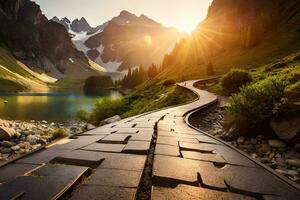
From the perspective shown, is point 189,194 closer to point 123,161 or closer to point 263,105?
point 123,161

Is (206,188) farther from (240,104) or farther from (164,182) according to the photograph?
(240,104)

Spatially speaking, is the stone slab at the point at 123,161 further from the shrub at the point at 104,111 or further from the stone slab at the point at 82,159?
the shrub at the point at 104,111

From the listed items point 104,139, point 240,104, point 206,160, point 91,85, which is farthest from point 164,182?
point 91,85

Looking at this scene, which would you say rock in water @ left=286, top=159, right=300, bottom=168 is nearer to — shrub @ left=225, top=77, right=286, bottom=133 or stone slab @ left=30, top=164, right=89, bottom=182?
shrub @ left=225, top=77, right=286, bottom=133

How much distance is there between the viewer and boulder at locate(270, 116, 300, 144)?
6648 millimetres

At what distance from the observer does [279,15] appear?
8112cm

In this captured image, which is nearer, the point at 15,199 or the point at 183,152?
the point at 15,199

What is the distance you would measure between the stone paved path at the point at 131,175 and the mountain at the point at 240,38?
5213cm

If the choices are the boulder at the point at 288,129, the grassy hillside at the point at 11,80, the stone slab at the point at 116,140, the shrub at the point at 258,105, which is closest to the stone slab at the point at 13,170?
the stone slab at the point at 116,140

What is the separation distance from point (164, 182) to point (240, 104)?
6.59 meters

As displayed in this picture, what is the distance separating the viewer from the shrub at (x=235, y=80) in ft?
79.6

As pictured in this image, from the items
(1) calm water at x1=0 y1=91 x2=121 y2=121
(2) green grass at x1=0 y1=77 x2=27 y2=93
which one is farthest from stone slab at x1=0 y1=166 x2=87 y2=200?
(2) green grass at x1=0 y1=77 x2=27 y2=93

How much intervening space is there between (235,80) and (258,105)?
1726 cm

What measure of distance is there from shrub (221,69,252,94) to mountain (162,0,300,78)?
29.5 m
